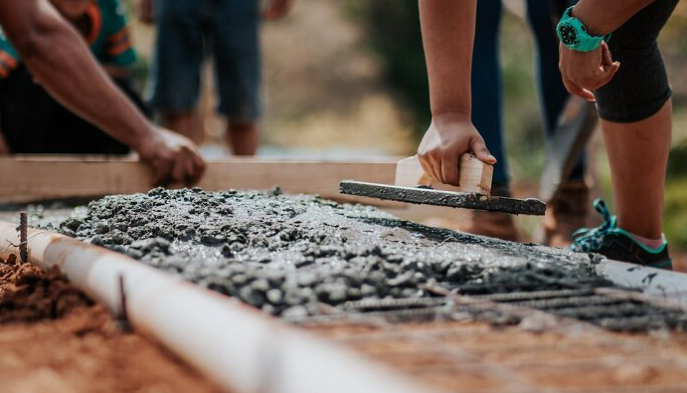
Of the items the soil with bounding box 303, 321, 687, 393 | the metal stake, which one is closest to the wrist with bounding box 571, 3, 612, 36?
the soil with bounding box 303, 321, 687, 393

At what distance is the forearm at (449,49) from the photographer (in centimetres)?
192

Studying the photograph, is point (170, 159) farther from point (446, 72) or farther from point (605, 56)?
point (605, 56)

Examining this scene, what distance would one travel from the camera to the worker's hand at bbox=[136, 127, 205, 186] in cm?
271

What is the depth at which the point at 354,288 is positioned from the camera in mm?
1254

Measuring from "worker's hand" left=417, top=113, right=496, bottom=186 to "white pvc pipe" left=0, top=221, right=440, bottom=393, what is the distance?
864 millimetres

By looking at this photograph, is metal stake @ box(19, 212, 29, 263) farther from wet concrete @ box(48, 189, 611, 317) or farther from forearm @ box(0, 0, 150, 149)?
forearm @ box(0, 0, 150, 149)

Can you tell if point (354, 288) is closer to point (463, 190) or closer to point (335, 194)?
point (463, 190)

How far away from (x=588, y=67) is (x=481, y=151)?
0.33 meters

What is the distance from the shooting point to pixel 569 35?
5.75 ft

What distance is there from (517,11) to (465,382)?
3084 mm

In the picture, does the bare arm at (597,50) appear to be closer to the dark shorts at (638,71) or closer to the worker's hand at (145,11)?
the dark shorts at (638,71)

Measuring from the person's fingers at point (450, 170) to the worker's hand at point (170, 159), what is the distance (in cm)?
120

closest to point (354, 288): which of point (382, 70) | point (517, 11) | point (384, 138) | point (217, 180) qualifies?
point (217, 180)

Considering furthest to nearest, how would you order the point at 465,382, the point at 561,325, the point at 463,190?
the point at 463,190 → the point at 561,325 → the point at 465,382
